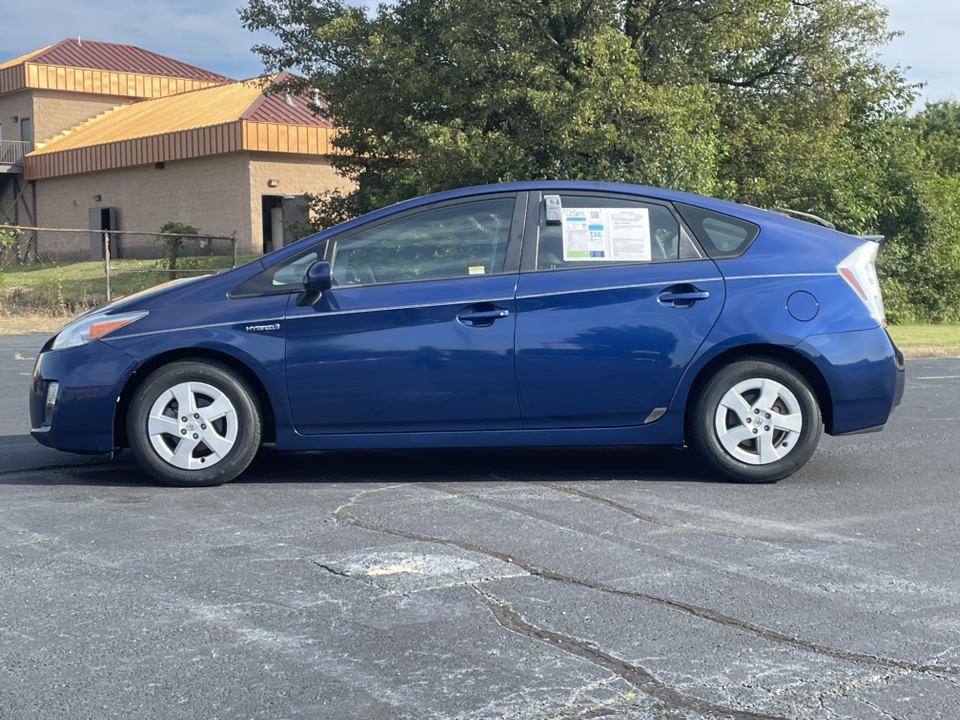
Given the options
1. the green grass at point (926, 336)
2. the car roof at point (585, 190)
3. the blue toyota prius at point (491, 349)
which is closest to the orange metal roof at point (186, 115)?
the green grass at point (926, 336)

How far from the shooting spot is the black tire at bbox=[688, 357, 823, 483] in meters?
6.20

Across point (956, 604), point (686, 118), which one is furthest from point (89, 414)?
point (686, 118)

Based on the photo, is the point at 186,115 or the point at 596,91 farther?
the point at 186,115

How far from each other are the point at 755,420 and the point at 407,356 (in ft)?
6.25

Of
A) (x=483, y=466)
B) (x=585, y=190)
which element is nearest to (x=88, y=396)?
(x=483, y=466)

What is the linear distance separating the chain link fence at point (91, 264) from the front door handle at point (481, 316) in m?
14.8

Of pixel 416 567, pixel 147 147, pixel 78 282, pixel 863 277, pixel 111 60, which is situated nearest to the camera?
pixel 416 567

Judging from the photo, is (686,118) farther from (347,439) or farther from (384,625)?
(384,625)

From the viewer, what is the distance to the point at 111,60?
47906 mm

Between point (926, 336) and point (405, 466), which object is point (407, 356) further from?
point (926, 336)

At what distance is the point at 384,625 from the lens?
386cm

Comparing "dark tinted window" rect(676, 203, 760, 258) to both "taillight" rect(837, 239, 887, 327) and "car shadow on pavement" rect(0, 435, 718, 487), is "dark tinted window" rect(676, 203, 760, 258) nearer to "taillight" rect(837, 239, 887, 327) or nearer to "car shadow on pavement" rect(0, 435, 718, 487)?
"taillight" rect(837, 239, 887, 327)

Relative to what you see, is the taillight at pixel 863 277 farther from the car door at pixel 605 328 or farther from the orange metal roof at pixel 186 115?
the orange metal roof at pixel 186 115

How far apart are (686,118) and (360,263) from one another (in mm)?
13016
